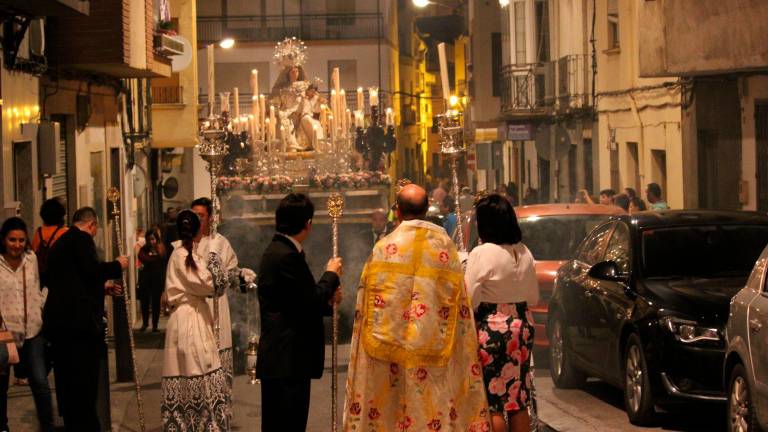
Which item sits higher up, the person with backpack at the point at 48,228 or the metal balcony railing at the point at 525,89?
the metal balcony railing at the point at 525,89

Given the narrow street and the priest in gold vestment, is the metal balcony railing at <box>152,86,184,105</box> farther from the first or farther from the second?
the priest in gold vestment

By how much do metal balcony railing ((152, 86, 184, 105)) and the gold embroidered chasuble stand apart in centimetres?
2503

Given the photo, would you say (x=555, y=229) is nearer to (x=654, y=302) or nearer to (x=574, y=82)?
(x=654, y=302)

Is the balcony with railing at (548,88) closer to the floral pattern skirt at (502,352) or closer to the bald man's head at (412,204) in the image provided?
the floral pattern skirt at (502,352)

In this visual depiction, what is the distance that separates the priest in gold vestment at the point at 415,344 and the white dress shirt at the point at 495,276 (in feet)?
1.87

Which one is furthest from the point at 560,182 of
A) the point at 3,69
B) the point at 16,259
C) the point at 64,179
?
the point at 16,259

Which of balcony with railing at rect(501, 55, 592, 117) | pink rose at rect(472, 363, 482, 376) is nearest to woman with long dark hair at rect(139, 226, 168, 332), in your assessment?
pink rose at rect(472, 363, 482, 376)

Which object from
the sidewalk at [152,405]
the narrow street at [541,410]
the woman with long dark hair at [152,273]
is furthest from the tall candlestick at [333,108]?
the narrow street at [541,410]

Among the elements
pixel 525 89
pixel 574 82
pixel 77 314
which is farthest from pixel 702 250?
pixel 525 89

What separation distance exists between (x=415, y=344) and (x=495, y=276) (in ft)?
3.05

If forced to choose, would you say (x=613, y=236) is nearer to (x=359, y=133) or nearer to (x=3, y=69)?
(x=3, y=69)

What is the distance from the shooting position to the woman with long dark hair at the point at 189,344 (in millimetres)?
10516

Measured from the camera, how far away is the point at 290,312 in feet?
28.0

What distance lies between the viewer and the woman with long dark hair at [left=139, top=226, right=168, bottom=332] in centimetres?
2122
